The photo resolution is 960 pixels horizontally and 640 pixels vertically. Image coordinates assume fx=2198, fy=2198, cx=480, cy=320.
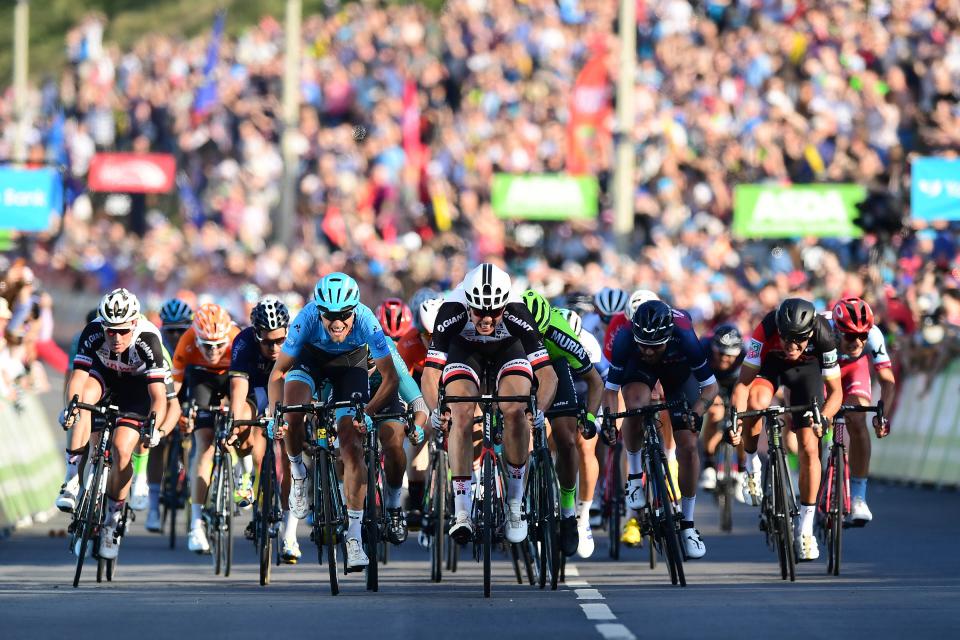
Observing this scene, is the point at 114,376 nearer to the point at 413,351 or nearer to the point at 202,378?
the point at 202,378

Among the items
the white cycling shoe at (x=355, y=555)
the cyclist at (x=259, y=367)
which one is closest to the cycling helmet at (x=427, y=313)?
the cyclist at (x=259, y=367)

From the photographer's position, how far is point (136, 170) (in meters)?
39.4

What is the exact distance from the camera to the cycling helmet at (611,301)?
17.2 m

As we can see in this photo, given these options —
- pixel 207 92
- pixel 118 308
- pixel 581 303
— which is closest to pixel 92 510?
pixel 118 308

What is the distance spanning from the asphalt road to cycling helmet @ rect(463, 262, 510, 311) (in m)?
1.69

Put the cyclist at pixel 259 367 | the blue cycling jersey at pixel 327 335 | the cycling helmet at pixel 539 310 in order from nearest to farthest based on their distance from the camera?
the blue cycling jersey at pixel 327 335, the cycling helmet at pixel 539 310, the cyclist at pixel 259 367

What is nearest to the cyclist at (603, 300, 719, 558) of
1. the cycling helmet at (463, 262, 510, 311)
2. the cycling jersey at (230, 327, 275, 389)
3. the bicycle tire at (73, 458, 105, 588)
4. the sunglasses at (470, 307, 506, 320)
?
the sunglasses at (470, 307, 506, 320)

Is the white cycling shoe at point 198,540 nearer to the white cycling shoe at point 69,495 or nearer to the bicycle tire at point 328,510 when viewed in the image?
the white cycling shoe at point 69,495

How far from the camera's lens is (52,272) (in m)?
41.4

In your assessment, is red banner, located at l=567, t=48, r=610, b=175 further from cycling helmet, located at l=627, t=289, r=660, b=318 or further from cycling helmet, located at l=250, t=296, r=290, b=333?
cycling helmet, located at l=250, t=296, r=290, b=333

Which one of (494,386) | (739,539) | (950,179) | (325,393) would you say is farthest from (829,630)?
(950,179)

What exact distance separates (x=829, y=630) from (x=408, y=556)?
6.14m

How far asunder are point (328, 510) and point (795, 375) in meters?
3.66

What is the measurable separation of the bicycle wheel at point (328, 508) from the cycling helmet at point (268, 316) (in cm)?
183
